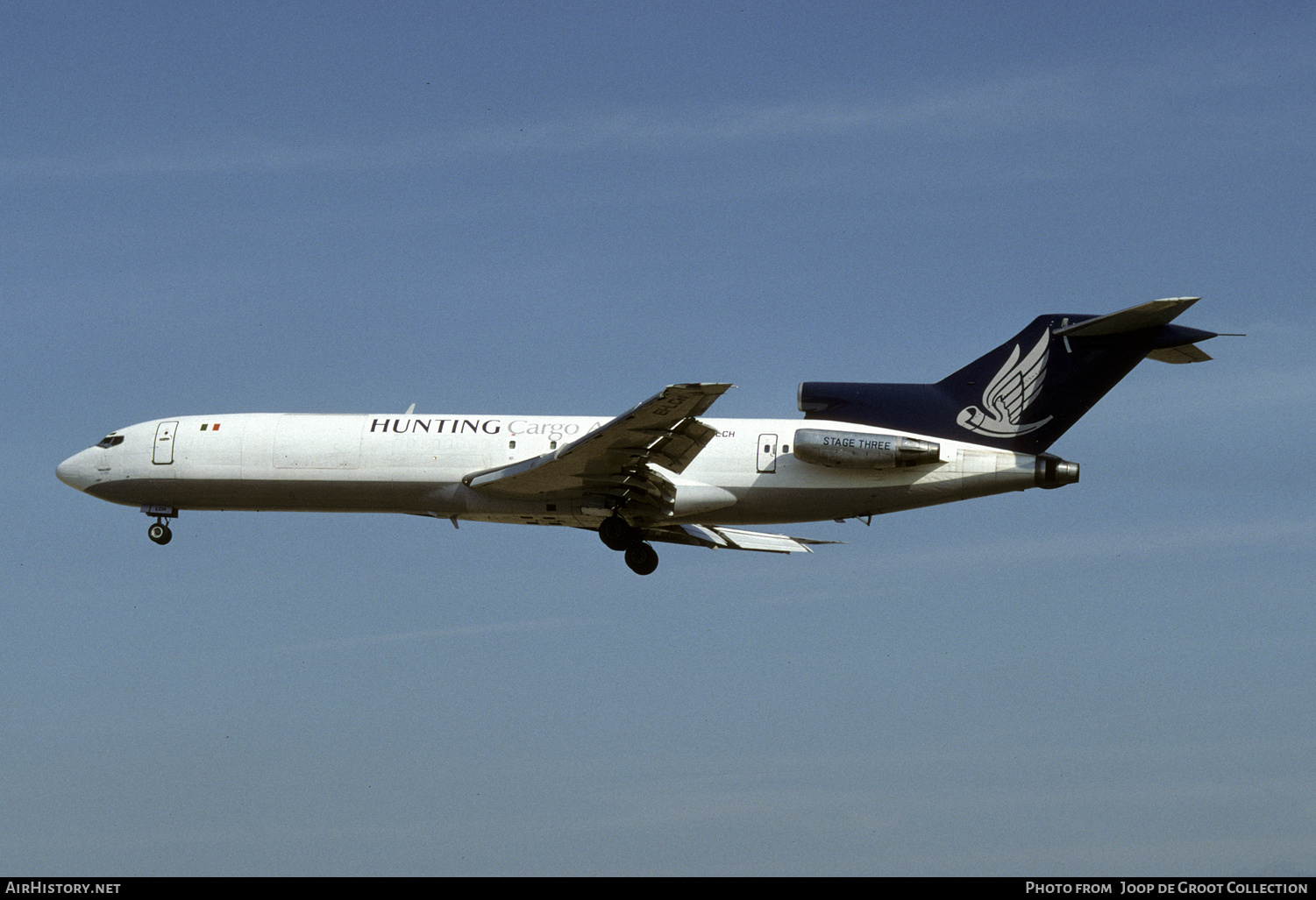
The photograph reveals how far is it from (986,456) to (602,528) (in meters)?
9.39

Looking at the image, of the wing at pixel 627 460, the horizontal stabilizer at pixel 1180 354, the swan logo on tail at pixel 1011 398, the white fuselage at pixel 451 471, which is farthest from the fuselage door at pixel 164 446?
the horizontal stabilizer at pixel 1180 354

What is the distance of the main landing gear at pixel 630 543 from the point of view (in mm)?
35812

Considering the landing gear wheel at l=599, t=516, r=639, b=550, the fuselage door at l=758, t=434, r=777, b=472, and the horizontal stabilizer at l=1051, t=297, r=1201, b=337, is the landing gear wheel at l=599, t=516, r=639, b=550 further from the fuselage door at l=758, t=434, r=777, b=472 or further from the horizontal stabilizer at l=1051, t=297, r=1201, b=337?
the horizontal stabilizer at l=1051, t=297, r=1201, b=337

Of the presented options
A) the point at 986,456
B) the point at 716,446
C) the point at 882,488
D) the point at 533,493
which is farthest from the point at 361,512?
the point at 986,456

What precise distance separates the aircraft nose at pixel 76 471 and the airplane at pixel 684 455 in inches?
38.5

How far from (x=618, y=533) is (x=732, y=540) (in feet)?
16.5

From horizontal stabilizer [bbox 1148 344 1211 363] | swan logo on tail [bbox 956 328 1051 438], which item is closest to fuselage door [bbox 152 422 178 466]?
swan logo on tail [bbox 956 328 1051 438]

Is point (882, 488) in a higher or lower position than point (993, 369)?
lower

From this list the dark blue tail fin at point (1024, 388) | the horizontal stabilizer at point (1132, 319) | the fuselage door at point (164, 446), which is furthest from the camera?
the fuselage door at point (164, 446)

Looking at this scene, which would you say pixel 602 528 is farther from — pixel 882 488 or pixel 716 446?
pixel 882 488

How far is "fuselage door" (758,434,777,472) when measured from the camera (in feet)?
112

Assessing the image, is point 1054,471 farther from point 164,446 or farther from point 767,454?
point 164,446

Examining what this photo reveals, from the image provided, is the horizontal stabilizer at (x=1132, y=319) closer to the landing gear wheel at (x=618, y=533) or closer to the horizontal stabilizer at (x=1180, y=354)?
the horizontal stabilizer at (x=1180, y=354)
